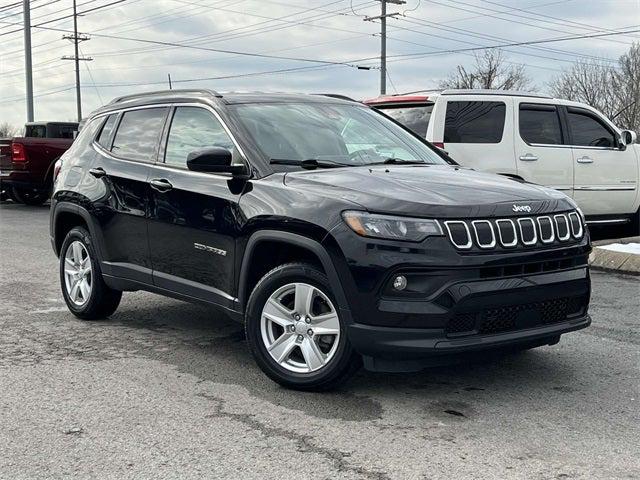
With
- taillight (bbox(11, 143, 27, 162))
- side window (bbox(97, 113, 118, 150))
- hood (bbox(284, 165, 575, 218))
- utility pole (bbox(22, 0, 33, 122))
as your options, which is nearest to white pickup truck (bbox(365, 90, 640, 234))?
side window (bbox(97, 113, 118, 150))

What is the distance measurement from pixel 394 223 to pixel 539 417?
125 cm

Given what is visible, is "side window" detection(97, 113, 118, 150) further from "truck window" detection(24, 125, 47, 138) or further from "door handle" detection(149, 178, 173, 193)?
"truck window" detection(24, 125, 47, 138)

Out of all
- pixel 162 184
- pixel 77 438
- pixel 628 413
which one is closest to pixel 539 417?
pixel 628 413

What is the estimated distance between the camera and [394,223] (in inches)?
161

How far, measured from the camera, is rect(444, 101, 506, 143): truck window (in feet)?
30.9

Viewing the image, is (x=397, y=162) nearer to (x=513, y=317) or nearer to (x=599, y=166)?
(x=513, y=317)

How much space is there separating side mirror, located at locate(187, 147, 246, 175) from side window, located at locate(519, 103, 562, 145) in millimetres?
5787

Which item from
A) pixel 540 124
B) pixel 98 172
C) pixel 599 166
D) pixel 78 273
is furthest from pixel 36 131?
pixel 98 172

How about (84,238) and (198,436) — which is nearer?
(198,436)

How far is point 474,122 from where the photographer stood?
9531mm

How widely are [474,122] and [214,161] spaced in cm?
542

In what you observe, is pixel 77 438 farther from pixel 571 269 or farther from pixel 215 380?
pixel 571 269

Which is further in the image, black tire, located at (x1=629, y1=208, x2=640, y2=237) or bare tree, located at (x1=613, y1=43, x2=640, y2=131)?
bare tree, located at (x1=613, y1=43, x2=640, y2=131)

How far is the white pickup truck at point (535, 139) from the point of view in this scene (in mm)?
9445
